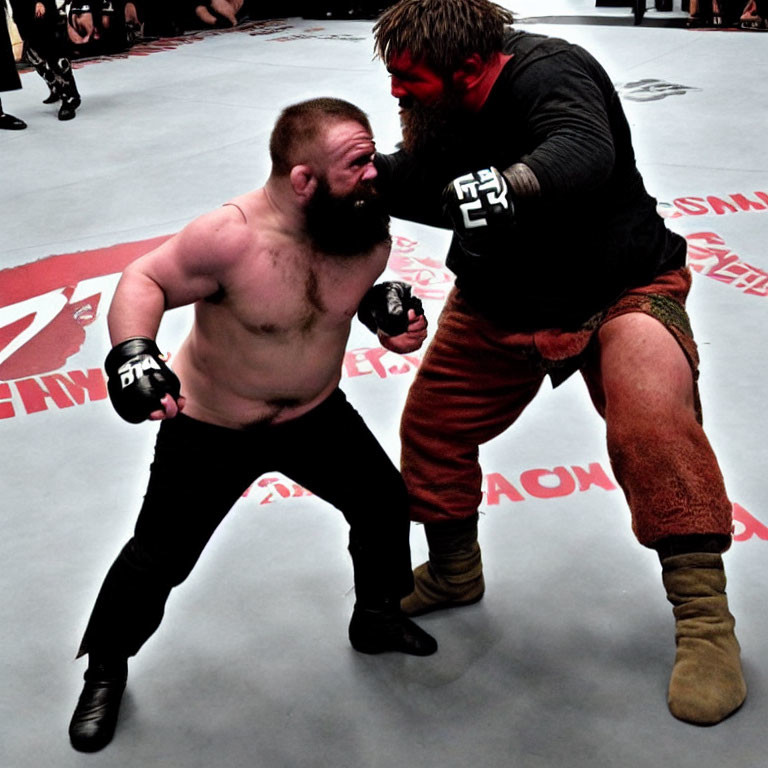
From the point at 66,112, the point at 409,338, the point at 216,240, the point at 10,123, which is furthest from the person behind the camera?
the point at 66,112

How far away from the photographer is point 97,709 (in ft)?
6.34

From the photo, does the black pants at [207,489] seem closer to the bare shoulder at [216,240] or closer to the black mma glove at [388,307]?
the black mma glove at [388,307]

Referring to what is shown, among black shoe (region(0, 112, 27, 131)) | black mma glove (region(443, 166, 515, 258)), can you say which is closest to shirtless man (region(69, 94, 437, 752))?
black mma glove (region(443, 166, 515, 258))

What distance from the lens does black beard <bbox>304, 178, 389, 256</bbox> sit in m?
1.78

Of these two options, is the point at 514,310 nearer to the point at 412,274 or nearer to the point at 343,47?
the point at 412,274

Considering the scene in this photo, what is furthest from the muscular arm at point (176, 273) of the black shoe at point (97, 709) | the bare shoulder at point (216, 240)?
the black shoe at point (97, 709)

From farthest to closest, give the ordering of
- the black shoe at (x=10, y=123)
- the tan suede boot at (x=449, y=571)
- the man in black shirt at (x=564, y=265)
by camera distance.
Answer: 1. the black shoe at (x=10, y=123)
2. the tan suede boot at (x=449, y=571)
3. the man in black shirt at (x=564, y=265)

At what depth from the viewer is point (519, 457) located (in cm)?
281

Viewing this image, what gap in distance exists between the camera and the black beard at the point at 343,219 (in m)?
1.78

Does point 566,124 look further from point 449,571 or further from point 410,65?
point 449,571

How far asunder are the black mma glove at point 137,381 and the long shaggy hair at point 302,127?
41 centimetres

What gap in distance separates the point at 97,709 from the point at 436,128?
1290 millimetres

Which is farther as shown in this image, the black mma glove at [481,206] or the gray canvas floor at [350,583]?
the gray canvas floor at [350,583]

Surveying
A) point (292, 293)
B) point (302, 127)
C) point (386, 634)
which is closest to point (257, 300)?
point (292, 293)
